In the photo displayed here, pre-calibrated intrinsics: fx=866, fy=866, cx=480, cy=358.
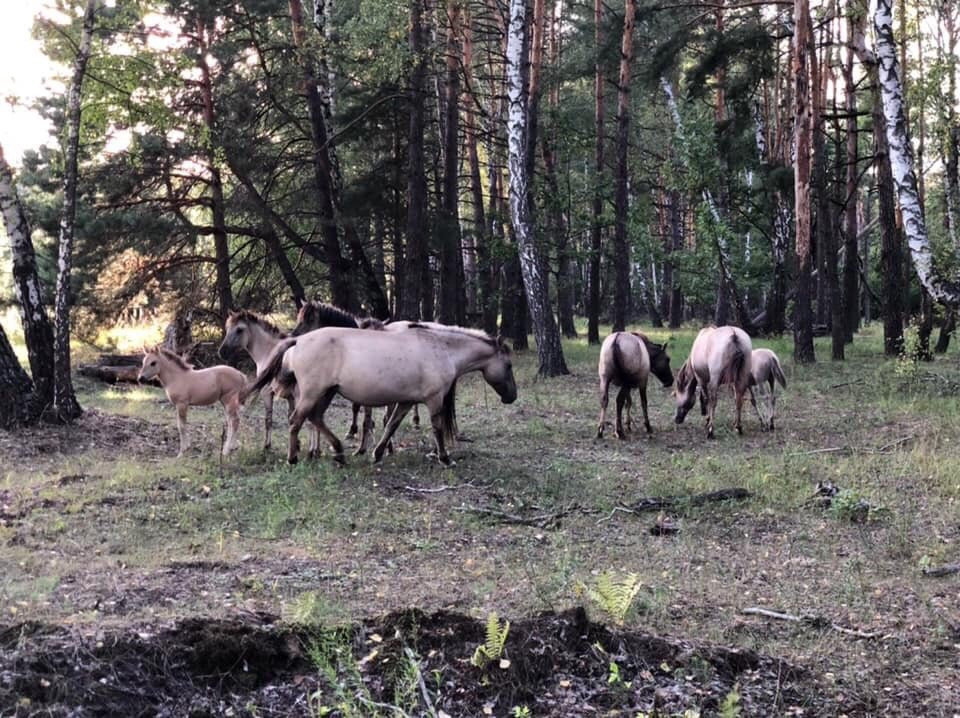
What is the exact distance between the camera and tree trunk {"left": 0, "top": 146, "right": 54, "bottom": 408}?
11680 millimetres

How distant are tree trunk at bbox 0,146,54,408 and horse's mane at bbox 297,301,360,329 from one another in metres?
3.68

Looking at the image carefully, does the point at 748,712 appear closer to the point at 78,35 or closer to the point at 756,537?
the point at 756,537

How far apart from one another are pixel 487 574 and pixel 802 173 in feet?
48.3

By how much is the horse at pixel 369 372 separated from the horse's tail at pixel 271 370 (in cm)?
1

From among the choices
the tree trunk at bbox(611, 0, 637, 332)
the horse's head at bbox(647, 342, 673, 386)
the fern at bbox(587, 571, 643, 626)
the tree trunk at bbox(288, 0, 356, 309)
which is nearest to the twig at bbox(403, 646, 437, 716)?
the fern at bbox(587, 571, 643, 626)

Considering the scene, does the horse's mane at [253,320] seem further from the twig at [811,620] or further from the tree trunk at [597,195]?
the tree trunk at [597,195]

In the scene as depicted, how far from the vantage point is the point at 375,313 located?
19.9 metres

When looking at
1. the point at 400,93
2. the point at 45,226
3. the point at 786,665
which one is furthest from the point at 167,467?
the point at 45,226

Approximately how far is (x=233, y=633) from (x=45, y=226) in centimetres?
1898

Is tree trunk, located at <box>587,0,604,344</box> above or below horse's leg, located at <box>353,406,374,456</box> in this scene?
above

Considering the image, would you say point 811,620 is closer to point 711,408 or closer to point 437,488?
point 437,488

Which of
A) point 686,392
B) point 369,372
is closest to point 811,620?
point 369,372

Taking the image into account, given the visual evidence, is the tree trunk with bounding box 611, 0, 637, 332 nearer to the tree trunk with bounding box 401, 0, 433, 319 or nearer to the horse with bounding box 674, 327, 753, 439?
the tree trunk with bounding box 401, 0, 433, 319

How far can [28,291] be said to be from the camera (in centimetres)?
1192
